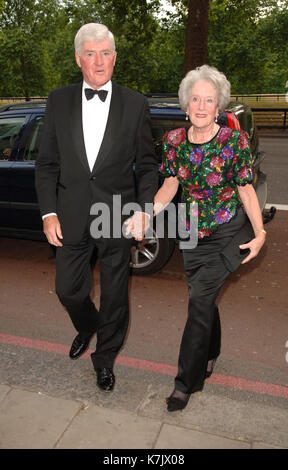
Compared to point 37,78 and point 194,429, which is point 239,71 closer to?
point 37,78

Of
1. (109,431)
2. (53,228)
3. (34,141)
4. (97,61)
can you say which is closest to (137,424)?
(109,431)

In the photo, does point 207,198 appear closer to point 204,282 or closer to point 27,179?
point 204,282

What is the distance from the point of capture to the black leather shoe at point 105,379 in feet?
10.00

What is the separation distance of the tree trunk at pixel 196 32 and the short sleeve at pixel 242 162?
12.6m

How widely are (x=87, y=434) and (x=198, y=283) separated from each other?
39.9 inches

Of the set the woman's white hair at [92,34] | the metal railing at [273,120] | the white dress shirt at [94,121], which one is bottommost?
the metal railing at [273,120]

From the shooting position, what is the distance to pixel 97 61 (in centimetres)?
272

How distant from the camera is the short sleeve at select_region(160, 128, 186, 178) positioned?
2732 millimetres

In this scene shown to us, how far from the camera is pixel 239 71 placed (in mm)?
34219

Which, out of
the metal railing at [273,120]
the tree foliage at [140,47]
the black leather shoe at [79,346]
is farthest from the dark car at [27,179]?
the tree foliage at [140,47]

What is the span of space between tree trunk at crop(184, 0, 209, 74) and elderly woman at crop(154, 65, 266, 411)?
12.5 m

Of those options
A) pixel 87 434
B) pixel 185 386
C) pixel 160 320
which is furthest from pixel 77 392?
pixel 160 320

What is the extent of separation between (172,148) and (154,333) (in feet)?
5.77

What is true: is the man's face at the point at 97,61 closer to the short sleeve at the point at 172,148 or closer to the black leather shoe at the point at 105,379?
the short sleeve at the point at 172,148
